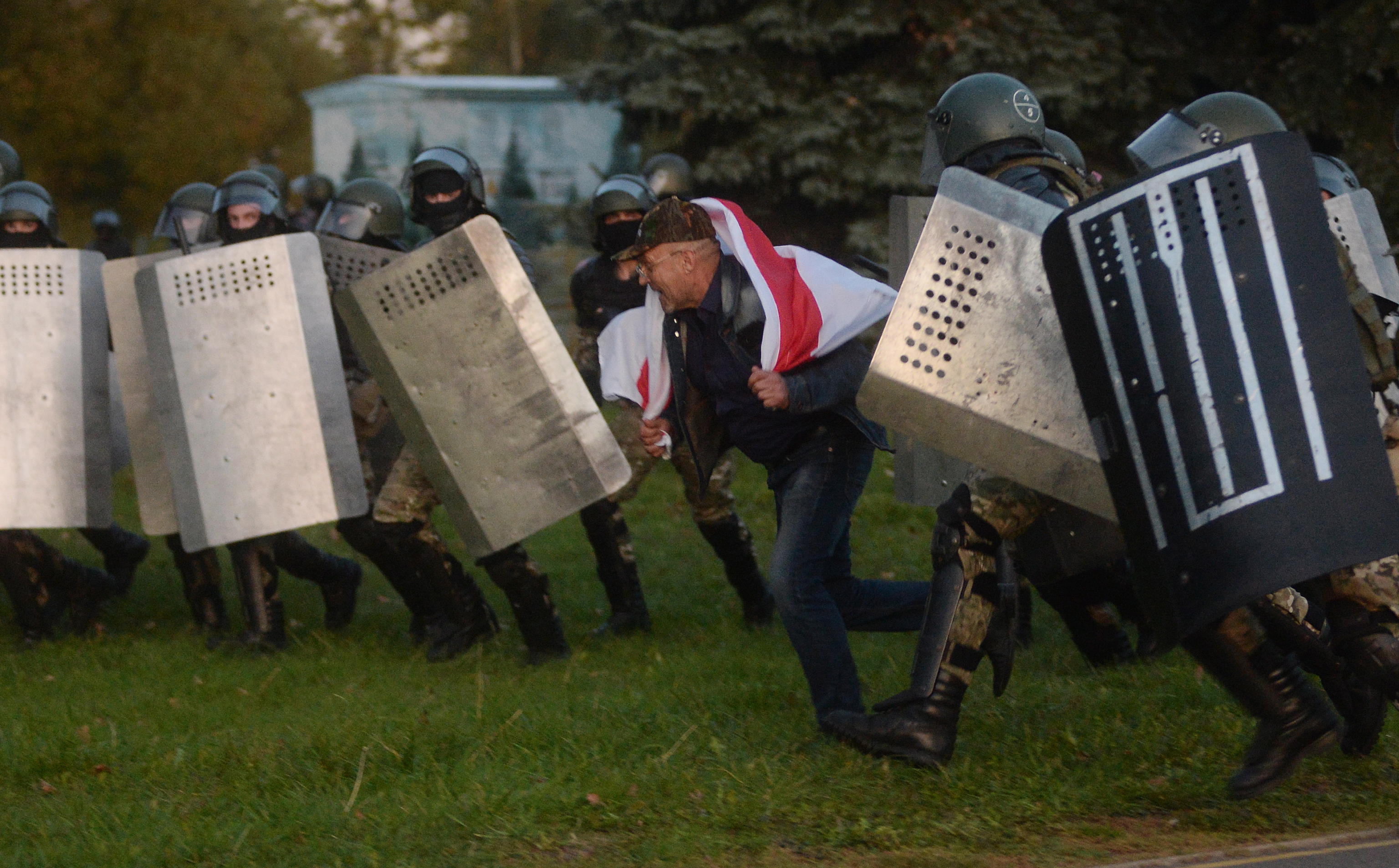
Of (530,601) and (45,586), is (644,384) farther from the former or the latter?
(45,586)

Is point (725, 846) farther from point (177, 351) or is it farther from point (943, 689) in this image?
point (177, 351)

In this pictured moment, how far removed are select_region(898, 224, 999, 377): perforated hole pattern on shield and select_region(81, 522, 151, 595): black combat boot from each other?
5.43 m

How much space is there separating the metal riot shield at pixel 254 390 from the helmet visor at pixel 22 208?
4.70ft

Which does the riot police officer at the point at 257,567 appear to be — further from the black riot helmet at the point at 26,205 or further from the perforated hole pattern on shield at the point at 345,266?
the black riot helmet at the point at 26,205

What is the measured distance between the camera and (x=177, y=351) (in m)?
6.03

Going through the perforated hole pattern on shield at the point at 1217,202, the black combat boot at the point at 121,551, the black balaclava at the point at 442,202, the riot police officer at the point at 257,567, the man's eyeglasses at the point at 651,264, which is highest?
the perforated hole pattern on shield at the point at 1217,202

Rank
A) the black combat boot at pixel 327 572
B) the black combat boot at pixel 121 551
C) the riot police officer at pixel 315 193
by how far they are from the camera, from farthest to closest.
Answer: the riot police officer at pixel 315 193
the black combat boot at pixel 121 551
the black combat boot at pixel 327 572

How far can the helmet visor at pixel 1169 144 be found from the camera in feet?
14.3

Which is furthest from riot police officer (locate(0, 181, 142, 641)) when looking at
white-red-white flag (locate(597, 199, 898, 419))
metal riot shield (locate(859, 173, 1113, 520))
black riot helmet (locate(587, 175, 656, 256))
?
metal riot shield (locate(859, 173, 1113, 520))

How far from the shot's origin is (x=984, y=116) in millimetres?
4762

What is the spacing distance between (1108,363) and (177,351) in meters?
3.90

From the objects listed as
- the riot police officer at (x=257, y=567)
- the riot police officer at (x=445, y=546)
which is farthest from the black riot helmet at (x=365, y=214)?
the riot police officer at (x=445, y=546)

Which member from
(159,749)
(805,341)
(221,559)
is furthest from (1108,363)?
(221,559)

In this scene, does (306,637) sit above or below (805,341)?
below
